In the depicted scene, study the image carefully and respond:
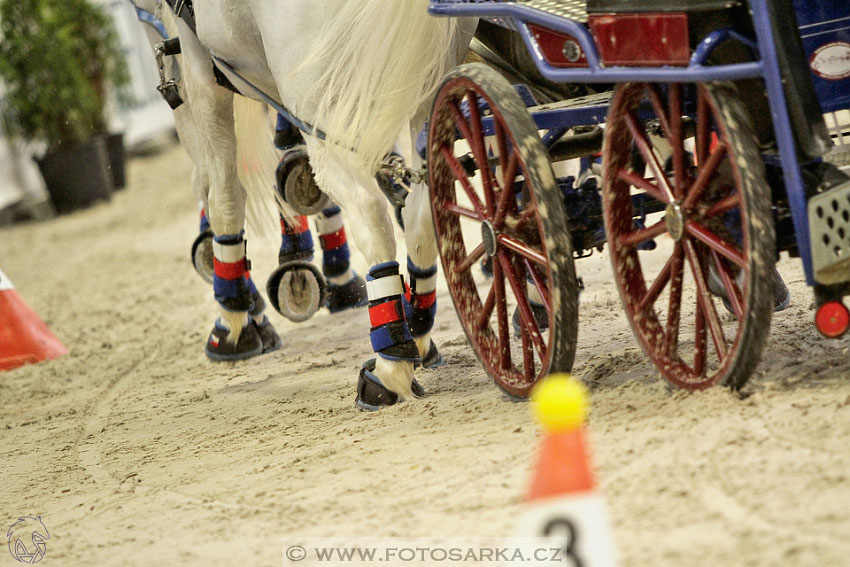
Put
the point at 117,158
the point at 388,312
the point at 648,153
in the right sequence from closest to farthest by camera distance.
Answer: the point at 648,153, the point at 388,312, the point at 117,158

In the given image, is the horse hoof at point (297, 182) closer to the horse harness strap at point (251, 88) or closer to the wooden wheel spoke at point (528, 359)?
the horse harness strap at point (251, 88)

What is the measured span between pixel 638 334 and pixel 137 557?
1.33 metres

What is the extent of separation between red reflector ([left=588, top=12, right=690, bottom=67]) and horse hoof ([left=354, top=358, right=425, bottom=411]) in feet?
4.43

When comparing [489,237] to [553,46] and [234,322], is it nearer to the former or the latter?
[553,46]

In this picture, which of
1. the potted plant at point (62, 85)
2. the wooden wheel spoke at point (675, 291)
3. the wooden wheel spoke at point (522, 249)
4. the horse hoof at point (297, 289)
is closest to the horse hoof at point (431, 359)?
the horse hoof at point (297, 289)

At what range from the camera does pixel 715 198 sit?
8.54 ft

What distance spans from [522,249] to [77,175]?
9.29m

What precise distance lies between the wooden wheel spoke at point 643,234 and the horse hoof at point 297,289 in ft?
Answer: 7.27

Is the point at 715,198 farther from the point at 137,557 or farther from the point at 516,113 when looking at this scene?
the point at 137,557

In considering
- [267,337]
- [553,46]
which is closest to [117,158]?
[267,337]

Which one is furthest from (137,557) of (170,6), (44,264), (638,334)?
(44,264)

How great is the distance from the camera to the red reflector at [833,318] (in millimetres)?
2393

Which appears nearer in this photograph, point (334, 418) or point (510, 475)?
point (510, 475)

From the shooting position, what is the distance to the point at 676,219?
101 inches
